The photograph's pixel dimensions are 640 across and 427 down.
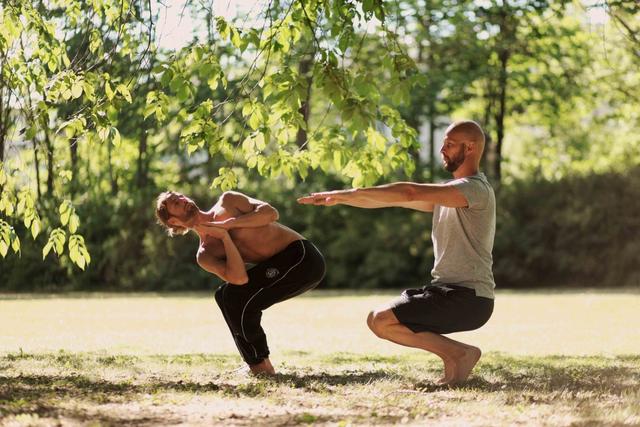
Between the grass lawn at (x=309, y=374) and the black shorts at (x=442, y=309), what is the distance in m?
0.42

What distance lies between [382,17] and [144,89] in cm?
883

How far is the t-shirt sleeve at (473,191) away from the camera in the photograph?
642 cm

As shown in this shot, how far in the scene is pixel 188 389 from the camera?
6.48 m

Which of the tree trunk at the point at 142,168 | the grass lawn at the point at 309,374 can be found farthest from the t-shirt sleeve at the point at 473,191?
the tree trunk at the point at 142,168

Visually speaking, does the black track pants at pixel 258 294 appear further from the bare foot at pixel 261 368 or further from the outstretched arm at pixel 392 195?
the outstretched arm at pixel 392 195

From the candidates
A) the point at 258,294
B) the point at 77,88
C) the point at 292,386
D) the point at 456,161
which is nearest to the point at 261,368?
the point at 258,294

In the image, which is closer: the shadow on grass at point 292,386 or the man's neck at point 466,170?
the shadow on grass at point 292,386

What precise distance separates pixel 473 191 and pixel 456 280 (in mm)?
623

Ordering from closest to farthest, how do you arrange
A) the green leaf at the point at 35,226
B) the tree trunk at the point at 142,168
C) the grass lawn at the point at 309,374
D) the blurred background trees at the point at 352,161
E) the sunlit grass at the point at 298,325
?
the grass lawn at the point at 309,374, the green leaf at the point at 35,226, the blurred background trees at the point at 352,161, the sunlit grass at the point at 298,325, the tree trunk at the point at 142,168

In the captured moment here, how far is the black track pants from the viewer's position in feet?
23.8

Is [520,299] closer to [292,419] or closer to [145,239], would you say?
[145,239]

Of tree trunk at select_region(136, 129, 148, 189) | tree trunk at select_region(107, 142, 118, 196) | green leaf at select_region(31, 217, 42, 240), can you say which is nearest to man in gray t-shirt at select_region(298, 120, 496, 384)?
green leaf at select_region(31, 217, 42, 240)

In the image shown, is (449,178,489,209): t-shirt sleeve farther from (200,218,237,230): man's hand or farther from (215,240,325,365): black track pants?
(200,218,237,230): man's hand

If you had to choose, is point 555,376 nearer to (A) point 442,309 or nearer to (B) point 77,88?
(A) point 442,309
